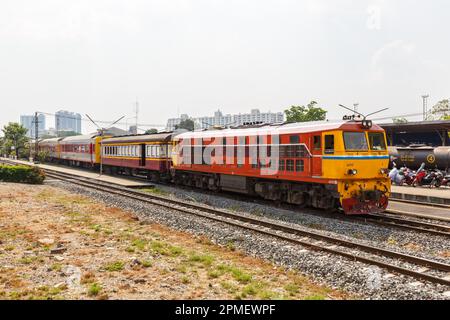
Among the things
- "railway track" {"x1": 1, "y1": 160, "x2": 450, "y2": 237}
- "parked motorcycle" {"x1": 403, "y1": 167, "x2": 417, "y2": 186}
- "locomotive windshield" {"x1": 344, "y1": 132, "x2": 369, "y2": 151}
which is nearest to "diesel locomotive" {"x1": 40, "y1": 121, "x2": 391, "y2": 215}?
"locomotive windshield" {"x1": 344, "y1": 132, "x2": 369, "y2": 151}

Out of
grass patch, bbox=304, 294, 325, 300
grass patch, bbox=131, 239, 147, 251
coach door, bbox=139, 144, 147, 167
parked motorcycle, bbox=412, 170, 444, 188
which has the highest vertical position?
coach door, bbox=139, 144, 147, 167

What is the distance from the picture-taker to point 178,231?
559 inches

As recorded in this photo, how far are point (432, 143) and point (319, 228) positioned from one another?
29.8m

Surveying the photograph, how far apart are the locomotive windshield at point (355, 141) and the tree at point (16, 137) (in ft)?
238

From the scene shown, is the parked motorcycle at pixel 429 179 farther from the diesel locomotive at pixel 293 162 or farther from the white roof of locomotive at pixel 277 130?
the white roof of locomotive at pixel 277 130

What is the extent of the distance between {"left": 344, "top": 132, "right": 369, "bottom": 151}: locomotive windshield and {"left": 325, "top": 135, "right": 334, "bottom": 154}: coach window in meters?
0.52

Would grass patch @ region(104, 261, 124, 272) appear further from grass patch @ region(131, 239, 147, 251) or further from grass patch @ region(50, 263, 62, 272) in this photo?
grass patch @ region(131, 239, 147, 251)

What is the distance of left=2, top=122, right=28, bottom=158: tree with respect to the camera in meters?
75.5

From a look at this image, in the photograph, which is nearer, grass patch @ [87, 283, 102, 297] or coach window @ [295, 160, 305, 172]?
grass patch @ [87, 283, 102, 297]

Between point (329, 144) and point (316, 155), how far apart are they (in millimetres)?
757

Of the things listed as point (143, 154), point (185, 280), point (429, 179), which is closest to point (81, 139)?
point (143, 154)

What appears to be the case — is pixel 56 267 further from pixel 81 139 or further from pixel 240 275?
pixel 81 139

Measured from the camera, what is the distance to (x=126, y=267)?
959cm
